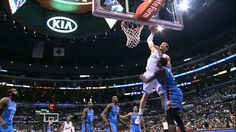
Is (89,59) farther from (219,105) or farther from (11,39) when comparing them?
(219,105)

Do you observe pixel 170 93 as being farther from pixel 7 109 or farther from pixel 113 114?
pixel 113 114

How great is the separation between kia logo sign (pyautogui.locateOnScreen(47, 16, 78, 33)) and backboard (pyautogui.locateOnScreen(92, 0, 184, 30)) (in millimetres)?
12702

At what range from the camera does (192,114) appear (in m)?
31.5

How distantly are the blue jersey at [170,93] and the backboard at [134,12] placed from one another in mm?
4587

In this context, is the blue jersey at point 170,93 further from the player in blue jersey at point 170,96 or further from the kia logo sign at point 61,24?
the kia logo sign at point 61,24

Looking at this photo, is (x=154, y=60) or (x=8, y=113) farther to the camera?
(x=8, y=113)

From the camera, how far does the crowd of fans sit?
24.8m

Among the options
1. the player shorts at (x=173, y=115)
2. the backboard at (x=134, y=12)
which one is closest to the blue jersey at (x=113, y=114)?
the backboard at (x=134, y=12)

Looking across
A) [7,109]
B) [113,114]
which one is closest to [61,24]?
[113,114]

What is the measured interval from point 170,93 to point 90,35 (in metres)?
21.3

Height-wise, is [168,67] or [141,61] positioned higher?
[141,61]

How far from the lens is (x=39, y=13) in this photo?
75.9 feet

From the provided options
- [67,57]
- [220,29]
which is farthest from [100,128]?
[220,29]

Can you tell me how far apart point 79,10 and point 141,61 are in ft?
88.6
